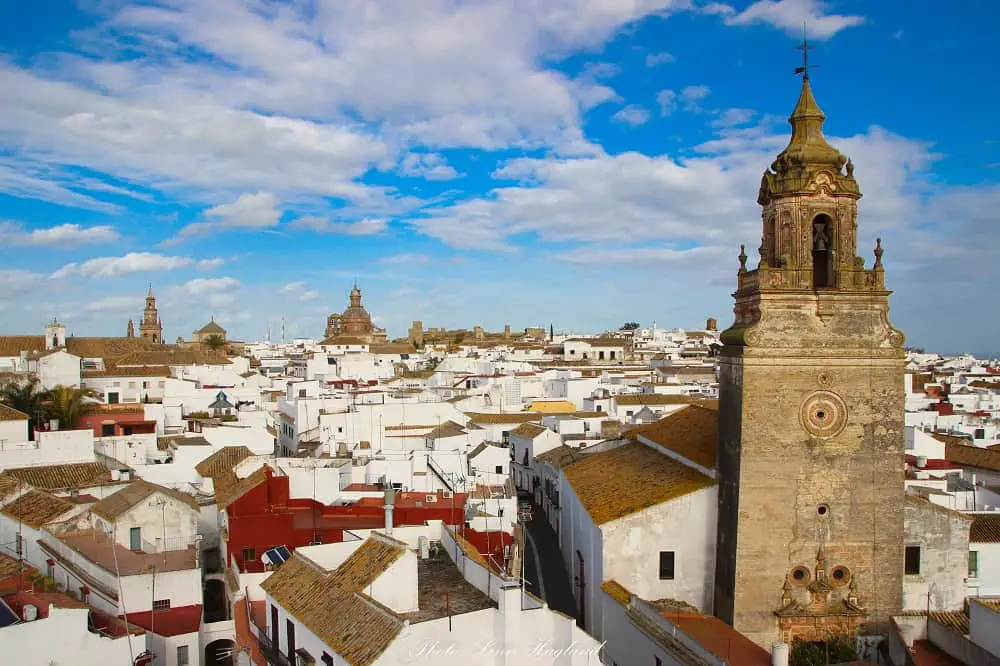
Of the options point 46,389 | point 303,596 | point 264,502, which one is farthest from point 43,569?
point 46,389

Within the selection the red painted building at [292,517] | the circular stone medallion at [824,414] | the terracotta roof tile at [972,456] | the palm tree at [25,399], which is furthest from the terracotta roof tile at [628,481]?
the palm tree at [25,399]

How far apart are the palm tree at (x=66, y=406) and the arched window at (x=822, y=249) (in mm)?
29590

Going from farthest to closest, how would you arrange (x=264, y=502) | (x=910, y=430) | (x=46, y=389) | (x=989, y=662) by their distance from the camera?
(x=46, y=389), (x=910, y=430), (x=264, y=502), (x=989, y=662)

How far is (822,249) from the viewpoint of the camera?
769 inches

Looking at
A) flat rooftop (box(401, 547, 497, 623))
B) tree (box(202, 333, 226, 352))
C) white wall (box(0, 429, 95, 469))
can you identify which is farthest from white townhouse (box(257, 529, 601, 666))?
tree (box(202, 333, 226, 352))

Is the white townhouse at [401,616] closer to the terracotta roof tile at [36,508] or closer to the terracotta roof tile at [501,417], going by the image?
the terracotta roof tile at [36,508]

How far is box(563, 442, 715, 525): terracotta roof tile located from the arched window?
5160mm

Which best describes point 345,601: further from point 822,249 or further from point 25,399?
point 25,399

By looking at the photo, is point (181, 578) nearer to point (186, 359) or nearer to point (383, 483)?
point (383, 483)

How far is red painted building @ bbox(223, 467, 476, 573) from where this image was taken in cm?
2019

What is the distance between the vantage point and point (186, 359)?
62.7 metres

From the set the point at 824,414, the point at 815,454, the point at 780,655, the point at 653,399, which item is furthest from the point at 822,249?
the point at 653,399

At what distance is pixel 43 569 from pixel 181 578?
12.4ft

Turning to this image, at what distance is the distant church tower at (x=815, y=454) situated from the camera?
18.5 metres
